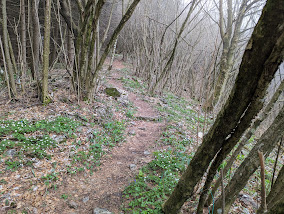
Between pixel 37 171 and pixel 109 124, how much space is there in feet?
8.06

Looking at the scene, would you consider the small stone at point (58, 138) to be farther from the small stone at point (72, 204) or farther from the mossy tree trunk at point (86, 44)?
the mossy tree trunk at point (86, 44)

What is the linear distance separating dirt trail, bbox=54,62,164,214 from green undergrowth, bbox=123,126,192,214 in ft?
0.70

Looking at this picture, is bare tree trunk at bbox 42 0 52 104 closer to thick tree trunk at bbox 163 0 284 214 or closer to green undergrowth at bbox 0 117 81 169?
green undergrowth at bbox 0 117 81 169

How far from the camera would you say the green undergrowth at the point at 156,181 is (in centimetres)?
276

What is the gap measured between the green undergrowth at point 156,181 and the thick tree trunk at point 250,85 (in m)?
1.34

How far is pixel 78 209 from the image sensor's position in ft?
9.14

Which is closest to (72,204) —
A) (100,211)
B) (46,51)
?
(100,211)

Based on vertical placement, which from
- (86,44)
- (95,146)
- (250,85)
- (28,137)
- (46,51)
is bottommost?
A: (95,146)

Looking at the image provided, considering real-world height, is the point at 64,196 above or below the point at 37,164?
below

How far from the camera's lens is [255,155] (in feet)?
6.45

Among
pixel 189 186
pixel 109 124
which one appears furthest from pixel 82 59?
pixel 189 186

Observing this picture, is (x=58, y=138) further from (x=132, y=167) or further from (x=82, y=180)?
(x=132, y=167)

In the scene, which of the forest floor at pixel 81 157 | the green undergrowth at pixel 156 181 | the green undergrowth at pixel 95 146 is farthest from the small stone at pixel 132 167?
the green undergrowth at pixel 95 146

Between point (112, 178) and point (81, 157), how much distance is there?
853 millimetres
